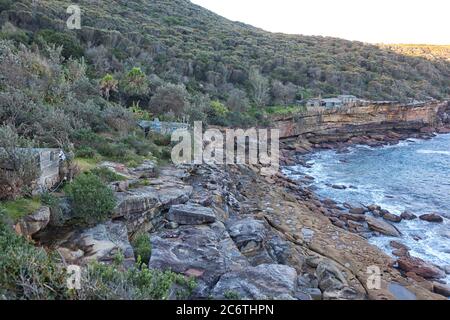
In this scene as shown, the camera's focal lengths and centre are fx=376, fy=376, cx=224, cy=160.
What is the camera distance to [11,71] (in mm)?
→ 15281

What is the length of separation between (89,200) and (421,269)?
1061 centimetres

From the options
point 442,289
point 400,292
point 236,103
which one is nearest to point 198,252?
point 400,292

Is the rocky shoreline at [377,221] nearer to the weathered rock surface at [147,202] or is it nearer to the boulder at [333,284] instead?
the boulder at [333,284]

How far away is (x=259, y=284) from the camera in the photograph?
6.80 meters

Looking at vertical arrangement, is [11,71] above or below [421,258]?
above

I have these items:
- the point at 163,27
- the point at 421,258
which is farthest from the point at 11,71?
the point at 163,27

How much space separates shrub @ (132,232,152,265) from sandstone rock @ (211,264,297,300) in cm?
165

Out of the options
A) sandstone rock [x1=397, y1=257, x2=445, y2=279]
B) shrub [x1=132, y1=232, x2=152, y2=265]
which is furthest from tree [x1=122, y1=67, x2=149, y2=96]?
sandstone rock [x1=397, y1=257, x2=445, y2=279]

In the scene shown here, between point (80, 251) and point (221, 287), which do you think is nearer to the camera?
point (221, 287)

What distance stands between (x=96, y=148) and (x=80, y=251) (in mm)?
6205

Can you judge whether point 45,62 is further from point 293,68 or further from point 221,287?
point 293,68

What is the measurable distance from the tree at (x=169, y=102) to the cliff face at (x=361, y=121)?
443 inches

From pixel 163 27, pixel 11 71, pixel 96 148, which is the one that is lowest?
pixel 96 148
